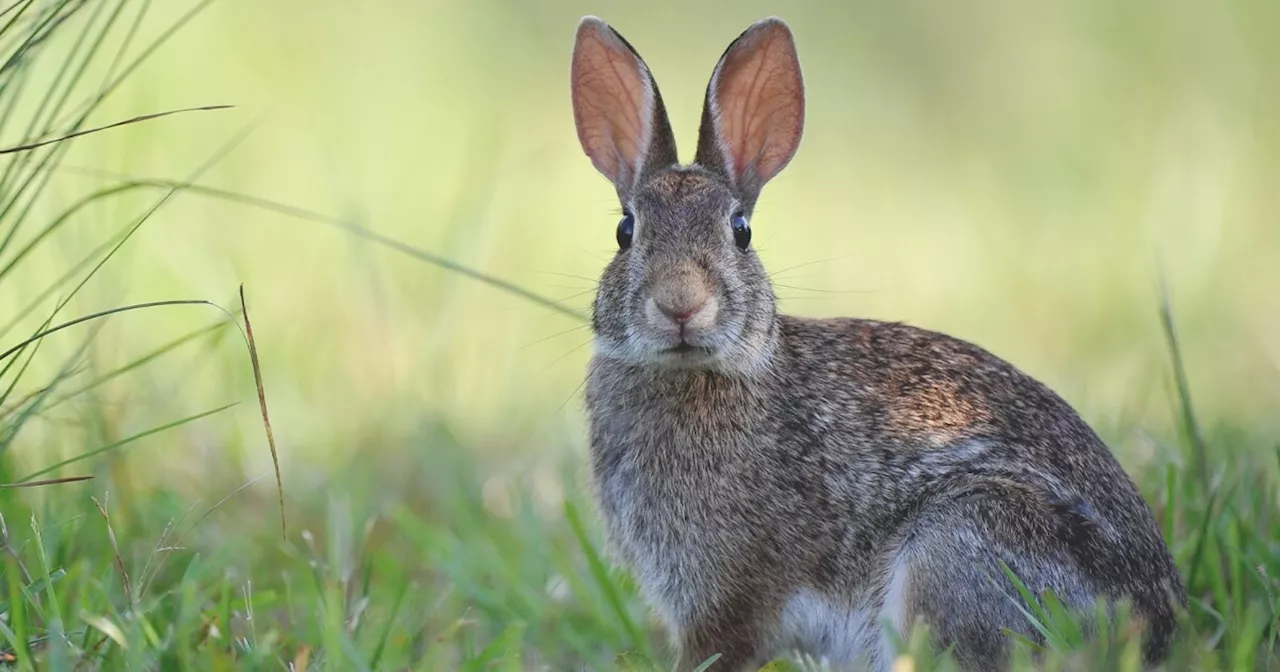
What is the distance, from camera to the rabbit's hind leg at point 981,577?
12.9 ft

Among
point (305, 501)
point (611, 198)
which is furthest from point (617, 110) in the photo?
point (611, 198)

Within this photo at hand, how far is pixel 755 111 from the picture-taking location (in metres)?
4.84

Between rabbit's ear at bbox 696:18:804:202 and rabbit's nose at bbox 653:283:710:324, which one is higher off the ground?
rabbit's ear at bbox 696:18:804:202

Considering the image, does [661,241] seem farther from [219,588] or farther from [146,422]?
[146,422]

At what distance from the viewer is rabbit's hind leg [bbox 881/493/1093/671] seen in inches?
154

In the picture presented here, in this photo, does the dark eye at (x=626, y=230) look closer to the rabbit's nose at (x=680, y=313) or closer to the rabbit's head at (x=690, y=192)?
the rabbit's head at (x=690, y=192)

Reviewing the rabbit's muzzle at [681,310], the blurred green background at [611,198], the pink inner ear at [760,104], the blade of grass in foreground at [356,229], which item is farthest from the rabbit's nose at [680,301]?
the blurred green background at [611,198]

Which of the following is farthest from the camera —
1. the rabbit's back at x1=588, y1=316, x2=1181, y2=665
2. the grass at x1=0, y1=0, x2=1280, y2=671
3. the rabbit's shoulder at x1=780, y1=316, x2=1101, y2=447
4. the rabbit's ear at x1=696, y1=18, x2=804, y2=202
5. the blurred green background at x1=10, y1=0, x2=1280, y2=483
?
the blurred green background at x1=10, y1=0, x2=1280, y2=483

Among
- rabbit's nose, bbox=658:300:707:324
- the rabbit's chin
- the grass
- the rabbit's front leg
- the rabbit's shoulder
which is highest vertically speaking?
rabbit's nose, bbox=658:300:707:324

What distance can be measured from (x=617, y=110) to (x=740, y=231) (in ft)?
1.87

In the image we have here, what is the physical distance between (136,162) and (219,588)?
4103 millimetres

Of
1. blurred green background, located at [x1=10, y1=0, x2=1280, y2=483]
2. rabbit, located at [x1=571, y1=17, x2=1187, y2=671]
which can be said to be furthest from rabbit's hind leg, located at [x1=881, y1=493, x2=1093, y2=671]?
blurred green background, located at [x1=10, y1=0, x2=1280, y2=483]

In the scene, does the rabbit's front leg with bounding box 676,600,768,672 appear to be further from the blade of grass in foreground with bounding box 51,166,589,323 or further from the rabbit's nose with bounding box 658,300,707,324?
the blade of grass in foreground with bounding box 51,166,589,323

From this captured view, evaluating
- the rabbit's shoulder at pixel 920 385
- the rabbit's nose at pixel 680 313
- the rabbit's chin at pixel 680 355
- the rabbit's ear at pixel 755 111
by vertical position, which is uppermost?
the rabbit's ear at pixel 755 111
